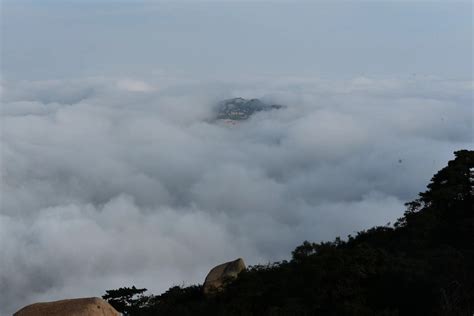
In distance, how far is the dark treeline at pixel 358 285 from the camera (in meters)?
15.4

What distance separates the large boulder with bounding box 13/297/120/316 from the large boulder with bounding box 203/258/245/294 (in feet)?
26.2

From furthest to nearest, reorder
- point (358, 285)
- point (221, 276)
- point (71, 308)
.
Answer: point (221, 276)
point (358, 285)
point (71, 308)

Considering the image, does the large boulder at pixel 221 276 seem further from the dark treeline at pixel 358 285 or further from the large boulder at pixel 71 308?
the large boulder at pixel 71 308

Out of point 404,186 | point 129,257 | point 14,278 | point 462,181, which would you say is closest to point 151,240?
point 129,257

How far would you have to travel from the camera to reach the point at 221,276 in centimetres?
2220

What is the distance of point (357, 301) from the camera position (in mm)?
16109

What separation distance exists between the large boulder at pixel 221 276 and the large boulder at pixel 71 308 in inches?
314

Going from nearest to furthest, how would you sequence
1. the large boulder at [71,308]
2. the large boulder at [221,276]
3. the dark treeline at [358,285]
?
the large boulder at [71,308] < the dark treeline at [358,285] < the large boulder at [221,276]

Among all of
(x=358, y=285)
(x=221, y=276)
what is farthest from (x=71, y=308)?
(x=358, y=285)

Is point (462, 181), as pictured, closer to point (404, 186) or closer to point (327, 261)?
point (327, 261)

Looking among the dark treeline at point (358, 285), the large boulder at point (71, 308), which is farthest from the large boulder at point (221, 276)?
the large boulder at point (71, 308)

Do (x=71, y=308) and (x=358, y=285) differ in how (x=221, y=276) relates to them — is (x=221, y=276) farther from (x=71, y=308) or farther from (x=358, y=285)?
(x=71, y=308)

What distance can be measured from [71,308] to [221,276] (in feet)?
31.9

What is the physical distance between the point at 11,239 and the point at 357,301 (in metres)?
186
